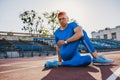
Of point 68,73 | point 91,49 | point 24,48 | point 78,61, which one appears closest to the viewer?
point 68,73

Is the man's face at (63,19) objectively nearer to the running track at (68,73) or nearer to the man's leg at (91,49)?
the man's leg at (91,49)

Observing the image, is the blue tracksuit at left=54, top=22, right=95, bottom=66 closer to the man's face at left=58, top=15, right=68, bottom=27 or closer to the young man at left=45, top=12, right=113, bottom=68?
the young man at left=45, top=12, right=113, bottom=68

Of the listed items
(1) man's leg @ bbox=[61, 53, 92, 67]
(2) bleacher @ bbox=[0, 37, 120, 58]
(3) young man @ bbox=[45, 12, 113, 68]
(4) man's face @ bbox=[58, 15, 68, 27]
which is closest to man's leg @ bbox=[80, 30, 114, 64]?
(3) young man @ bbox=[45, 12, 113, 68]

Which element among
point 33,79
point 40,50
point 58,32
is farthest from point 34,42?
point 33,79

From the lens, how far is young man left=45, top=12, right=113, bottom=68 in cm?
495

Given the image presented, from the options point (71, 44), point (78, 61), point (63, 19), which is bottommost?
point (78, 61)

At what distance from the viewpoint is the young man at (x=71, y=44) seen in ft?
16.3

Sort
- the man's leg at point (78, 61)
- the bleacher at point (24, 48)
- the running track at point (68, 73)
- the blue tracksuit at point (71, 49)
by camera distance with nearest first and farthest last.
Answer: the running track at point (68, 73)
the man's leg at point (78, 61)
the blue tracksuit at point (71, 49)
the bleacher at point (24, 48)

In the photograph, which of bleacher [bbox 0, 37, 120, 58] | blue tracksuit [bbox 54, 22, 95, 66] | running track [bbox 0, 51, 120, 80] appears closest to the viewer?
running track [bbox 0, 51, 120, 80]

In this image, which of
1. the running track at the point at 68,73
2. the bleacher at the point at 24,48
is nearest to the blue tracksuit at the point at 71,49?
the running track at the point at 68,73

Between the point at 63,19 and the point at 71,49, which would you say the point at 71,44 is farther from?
the point at 63,19

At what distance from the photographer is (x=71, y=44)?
5133mm

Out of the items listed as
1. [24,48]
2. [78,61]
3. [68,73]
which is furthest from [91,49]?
[24,48]

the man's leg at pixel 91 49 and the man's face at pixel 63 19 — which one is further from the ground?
the man's face at pixel 63 19
